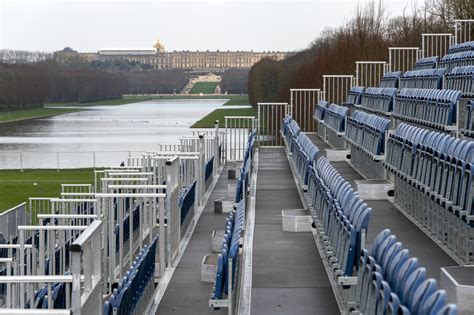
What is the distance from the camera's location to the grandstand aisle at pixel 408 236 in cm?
1177

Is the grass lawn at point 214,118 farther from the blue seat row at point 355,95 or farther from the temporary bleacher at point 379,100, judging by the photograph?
the temporary bleacher at point 379,100

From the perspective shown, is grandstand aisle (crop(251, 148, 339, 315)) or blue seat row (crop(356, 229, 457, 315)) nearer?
blue seat row (crop(356, 229, 457, 315))

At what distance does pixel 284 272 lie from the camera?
1285cm

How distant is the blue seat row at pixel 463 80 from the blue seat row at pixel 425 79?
91cm

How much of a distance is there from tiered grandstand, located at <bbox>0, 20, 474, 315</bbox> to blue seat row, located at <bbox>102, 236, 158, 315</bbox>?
0.06ft

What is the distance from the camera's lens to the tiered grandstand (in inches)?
345

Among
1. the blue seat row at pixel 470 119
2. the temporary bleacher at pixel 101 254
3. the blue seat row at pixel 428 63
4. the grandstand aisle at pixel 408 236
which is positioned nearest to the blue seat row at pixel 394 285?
the temporary bleacher at pixel 101 254

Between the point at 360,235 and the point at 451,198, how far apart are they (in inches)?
91.9

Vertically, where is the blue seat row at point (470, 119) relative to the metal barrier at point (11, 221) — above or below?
above

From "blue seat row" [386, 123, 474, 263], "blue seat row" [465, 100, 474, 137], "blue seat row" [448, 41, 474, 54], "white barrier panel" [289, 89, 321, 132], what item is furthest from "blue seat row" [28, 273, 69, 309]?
"white barrier panel" [289, 89, 321, 132]

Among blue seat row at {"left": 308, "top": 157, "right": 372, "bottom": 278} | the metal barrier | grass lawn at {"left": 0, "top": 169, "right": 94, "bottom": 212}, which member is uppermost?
blue seat row at {"left": 308, "top": 157, "right": 372, "bottom": 278}

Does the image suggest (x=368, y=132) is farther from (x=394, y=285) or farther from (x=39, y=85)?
(x=39, y=85)

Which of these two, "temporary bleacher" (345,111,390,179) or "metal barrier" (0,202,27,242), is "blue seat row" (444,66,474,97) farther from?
"metal barrier" (0,202,27,242)

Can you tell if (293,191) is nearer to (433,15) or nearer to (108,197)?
(108,197)
